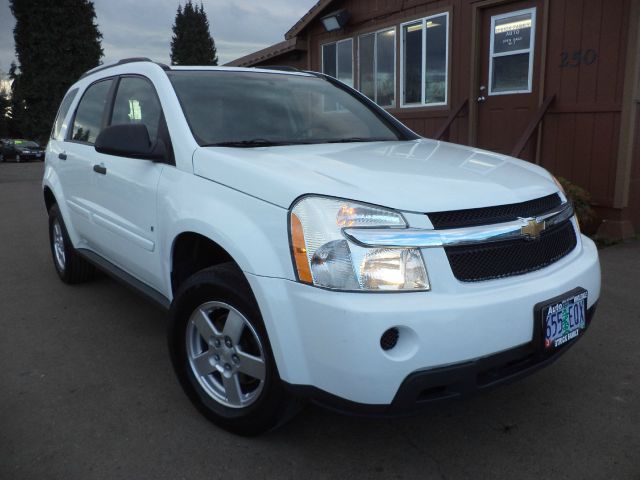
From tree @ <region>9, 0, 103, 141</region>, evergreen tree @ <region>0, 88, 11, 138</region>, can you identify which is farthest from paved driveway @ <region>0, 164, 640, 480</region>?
evergreen tree @ <region>0, 88, 11, 138</region>

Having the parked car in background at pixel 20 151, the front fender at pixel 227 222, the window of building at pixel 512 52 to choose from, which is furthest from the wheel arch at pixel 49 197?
the parked car in background at pixel 20 151

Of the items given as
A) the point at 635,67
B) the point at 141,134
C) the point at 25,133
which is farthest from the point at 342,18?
the point at 25,133

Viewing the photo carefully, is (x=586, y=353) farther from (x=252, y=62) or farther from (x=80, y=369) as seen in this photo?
(x=252, y=62)

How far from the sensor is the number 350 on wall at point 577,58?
684cm

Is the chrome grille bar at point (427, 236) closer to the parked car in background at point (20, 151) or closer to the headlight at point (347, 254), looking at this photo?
the headlight at point (347, 254)

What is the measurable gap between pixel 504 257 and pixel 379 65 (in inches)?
349

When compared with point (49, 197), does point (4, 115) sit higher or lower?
higher

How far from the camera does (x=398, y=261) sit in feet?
6.70

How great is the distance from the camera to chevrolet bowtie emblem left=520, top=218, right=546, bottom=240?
89.8 inches

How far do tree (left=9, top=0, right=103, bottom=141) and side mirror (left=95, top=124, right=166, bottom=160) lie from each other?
4150 cm

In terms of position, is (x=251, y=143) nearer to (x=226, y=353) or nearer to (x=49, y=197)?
(x=226, y=353)

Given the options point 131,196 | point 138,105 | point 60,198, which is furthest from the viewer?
point 60,198

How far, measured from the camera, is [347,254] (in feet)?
6.65

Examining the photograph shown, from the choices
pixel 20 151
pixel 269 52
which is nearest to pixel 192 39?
pixel 20 151
